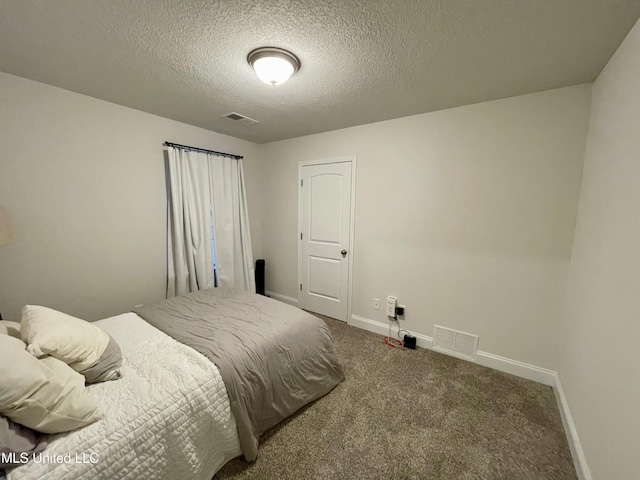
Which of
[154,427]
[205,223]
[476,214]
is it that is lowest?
[154,427]

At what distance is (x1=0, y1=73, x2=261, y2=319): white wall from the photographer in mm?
1863

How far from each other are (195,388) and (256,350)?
384mm

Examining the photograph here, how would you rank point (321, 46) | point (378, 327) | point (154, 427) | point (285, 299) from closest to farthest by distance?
point (154, 427) → point (321, 46) → point (378, 327) → point (285, 299)

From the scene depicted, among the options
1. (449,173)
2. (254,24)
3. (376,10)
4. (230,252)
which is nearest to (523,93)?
(449,173)

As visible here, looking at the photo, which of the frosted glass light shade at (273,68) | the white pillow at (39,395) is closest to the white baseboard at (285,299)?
the white pillow at (39,395)

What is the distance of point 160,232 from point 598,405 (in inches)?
142

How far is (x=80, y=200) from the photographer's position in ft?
7.02

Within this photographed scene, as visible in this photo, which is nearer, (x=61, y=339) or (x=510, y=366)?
(x=61, y=339)

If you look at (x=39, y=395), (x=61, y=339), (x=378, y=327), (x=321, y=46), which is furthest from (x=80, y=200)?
(x=378, y=327)

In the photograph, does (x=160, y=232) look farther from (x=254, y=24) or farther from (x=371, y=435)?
(x=371, y=435)

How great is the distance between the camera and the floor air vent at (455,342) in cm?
229

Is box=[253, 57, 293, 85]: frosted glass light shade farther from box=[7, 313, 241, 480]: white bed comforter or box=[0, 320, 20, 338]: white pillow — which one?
box=[0, 320, 20, 338]: white pillow

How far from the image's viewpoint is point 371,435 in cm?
153

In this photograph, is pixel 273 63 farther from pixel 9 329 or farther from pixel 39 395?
pixel 9 329
